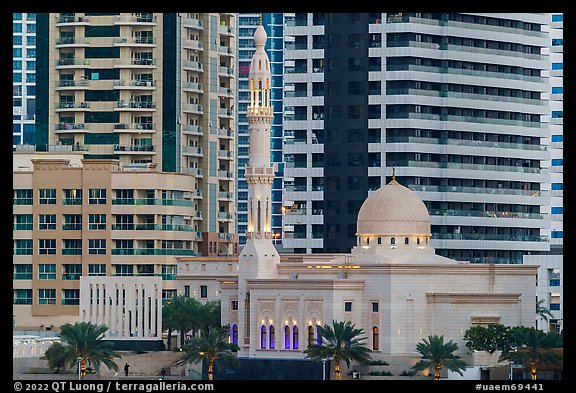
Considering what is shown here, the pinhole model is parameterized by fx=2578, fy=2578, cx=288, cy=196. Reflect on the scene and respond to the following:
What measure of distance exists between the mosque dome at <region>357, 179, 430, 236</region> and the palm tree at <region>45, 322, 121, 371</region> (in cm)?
1873

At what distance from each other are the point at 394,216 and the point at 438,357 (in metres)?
13.9

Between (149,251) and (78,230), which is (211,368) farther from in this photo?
(149,251)

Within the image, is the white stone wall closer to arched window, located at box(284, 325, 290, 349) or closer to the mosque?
the mosque

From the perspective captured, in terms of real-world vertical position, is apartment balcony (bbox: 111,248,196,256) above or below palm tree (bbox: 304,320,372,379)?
above

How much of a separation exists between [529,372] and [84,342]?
27.8 meters

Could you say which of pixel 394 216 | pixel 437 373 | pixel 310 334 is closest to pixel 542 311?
pixel 394 216

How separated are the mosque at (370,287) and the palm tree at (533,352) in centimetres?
440

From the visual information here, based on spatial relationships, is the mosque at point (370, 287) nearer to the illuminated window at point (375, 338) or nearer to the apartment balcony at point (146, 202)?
the illuminated window at point (375, 338)

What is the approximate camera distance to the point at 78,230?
191500mm

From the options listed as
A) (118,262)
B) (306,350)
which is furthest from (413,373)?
(118,262)

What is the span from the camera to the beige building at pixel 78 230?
190250 mm

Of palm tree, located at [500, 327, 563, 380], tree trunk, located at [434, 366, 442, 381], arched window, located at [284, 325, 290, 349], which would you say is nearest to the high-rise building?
arched window, located at [284, 325, 290, 349]

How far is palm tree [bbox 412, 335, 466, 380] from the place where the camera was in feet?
508

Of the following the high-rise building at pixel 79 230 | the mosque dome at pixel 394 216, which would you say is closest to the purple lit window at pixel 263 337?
the mosque dome at pixel 394 216
